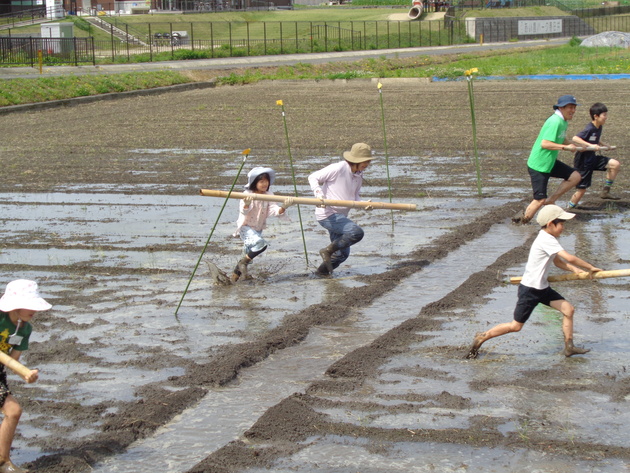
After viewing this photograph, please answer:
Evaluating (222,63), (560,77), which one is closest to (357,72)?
(560,77)

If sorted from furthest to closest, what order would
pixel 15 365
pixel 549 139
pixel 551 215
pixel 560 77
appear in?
pixel 560 77 → pixel 549 139 → pixel 551 215 → pixel 15 365

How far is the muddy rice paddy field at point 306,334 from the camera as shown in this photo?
5.46 meters

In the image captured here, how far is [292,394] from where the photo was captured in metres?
6.23

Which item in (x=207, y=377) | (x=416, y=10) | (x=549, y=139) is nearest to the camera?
(x=207, y=377)

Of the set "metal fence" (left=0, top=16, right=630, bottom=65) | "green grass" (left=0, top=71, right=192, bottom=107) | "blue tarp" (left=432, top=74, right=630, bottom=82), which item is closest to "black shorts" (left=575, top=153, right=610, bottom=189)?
"green grass" (left=0, top=71, right=192, bottom=107)

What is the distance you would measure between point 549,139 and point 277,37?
192ft

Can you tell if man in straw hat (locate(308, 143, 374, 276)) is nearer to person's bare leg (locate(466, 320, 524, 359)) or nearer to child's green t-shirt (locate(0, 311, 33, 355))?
person's bare leg (locate(466, 320, 524, 359))

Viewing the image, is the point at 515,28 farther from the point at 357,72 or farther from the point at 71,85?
the point at 71,85

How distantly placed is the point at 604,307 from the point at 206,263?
14.3 ft

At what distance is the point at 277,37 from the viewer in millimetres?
67938

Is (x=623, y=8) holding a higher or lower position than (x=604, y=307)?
higher

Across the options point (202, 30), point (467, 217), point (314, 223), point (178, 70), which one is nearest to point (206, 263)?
point (314, 223)

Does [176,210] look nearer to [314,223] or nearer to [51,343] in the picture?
[314,223]

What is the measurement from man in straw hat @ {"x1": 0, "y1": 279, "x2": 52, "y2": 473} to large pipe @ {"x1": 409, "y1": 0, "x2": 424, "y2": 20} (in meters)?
74.2
